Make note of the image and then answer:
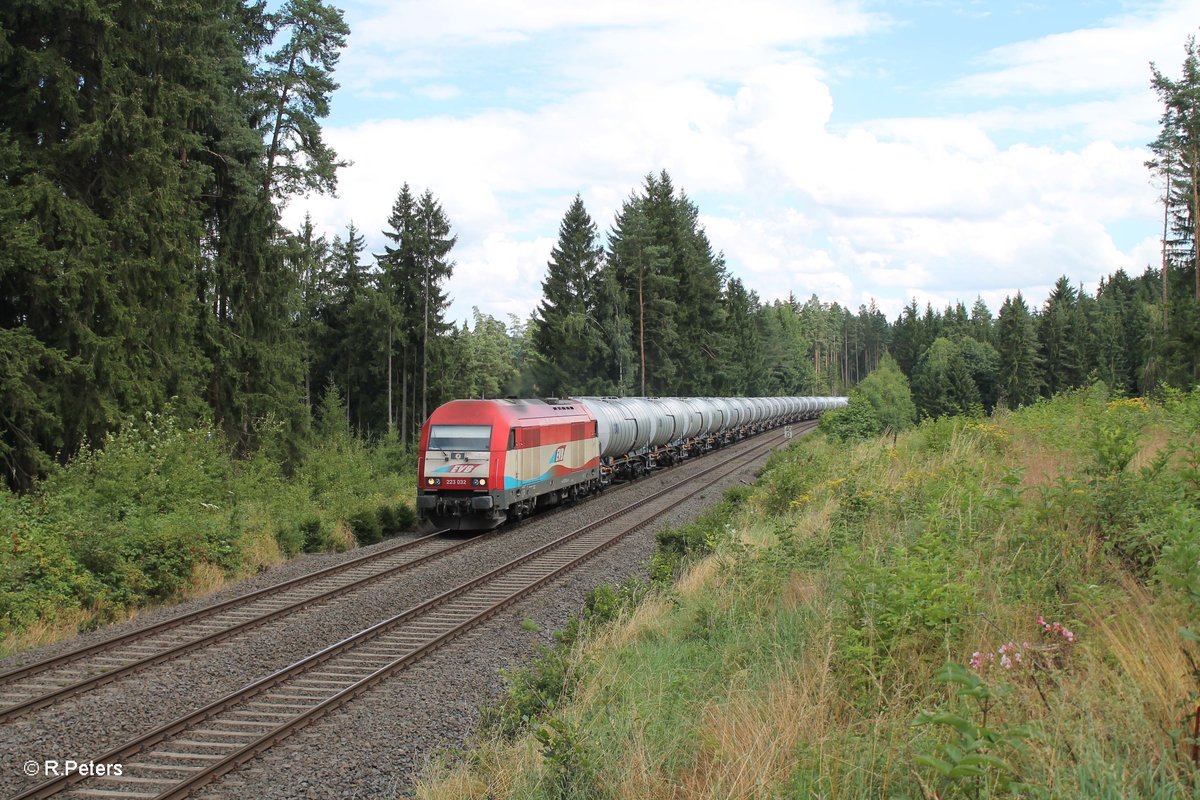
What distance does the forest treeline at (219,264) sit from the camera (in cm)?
1856

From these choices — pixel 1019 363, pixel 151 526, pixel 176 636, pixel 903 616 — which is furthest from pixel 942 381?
pixel 903 616

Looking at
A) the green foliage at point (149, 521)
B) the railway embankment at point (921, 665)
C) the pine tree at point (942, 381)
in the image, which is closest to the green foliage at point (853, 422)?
the green foliage at point (149, 521)

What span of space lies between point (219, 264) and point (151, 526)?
49.1 feet

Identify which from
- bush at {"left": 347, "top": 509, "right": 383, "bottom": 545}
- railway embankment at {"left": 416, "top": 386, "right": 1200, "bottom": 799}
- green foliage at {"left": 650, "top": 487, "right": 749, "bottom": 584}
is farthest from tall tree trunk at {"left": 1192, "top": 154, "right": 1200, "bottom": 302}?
bush at {"left": 347, "top": 509, "right": 383, "bottom": 545}

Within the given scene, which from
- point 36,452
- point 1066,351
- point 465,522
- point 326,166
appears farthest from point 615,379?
point 1066,351

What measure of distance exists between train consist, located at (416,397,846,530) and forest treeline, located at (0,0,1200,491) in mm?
7043

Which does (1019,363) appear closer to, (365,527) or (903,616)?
(365,527)

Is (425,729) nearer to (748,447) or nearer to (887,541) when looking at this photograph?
(887,541)

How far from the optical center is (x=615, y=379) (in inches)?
2228

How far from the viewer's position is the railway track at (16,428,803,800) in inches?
285

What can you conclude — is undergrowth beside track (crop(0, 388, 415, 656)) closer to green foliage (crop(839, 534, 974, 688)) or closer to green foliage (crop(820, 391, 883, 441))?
green foliage (crop(839, 534, 974, 688))

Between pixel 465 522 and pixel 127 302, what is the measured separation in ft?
31.6

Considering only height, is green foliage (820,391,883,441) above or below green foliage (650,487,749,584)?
above

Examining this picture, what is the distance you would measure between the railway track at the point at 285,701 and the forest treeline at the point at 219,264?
32.3ft
